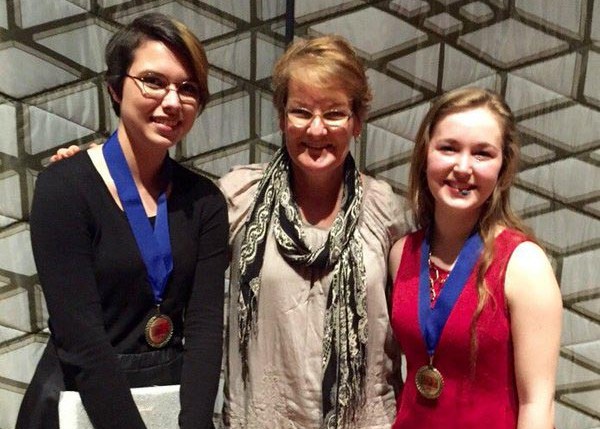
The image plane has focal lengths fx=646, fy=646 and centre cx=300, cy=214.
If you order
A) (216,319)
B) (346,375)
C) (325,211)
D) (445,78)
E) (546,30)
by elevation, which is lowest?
(346,375)

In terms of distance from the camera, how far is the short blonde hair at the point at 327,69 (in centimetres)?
131

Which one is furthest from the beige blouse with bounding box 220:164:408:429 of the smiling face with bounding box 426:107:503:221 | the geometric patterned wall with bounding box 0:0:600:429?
the geometric patterned wall with bounding box 0:0:600:429

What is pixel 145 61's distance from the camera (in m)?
1.16

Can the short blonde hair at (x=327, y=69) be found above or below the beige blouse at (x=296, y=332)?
above

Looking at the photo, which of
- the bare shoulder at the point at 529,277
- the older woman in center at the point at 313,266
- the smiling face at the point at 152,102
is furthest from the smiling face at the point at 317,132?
the bare shoulder at the point at 529,277

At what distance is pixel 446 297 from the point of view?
4.00ft

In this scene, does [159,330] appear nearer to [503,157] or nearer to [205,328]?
[205,328]

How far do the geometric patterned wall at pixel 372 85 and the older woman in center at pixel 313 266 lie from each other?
588 millimetres

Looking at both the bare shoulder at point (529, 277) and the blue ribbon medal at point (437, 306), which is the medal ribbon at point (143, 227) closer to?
the blue ribbon medal at point (437, 306)

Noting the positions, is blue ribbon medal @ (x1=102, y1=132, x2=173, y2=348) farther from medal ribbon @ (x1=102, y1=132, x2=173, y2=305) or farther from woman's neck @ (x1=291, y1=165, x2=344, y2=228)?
woman's neck @ (x1=291, y1=165, x2=344, y2=228)

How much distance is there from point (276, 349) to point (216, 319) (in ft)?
0.55

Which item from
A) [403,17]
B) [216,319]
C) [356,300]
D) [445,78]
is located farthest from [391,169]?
[216,319]

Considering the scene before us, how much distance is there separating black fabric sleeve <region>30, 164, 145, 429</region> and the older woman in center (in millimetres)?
328

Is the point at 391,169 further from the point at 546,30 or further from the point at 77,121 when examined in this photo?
the point at 77,121
